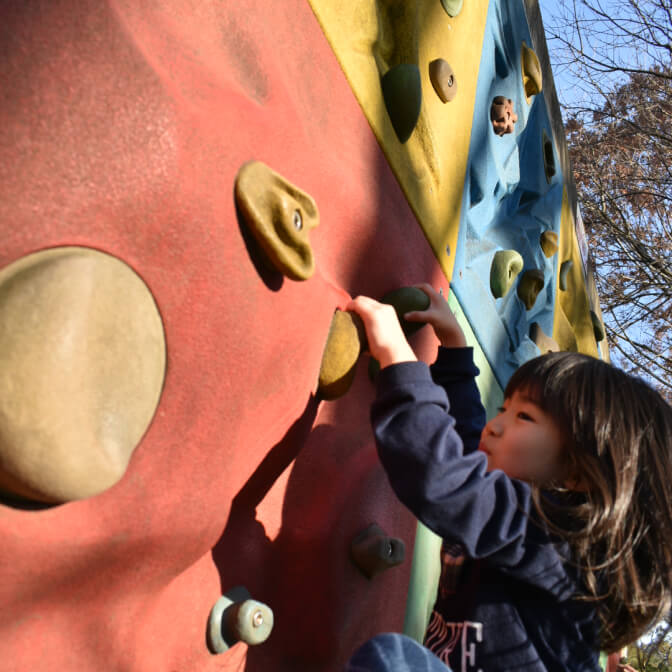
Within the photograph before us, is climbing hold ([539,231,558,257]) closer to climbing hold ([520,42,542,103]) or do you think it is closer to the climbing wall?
climbing hold ([520,42,542,103])

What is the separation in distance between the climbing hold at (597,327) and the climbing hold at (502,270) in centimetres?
114

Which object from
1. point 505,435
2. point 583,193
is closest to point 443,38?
point 505,435

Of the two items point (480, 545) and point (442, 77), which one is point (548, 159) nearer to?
point (442, 77)

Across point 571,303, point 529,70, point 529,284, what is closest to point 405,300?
point 529,284

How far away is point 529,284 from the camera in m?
1.56

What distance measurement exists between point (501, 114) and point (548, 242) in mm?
481

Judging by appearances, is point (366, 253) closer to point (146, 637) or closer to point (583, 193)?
point (146, 637)

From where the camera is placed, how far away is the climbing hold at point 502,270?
53.0 inches

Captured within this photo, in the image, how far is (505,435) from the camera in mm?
859

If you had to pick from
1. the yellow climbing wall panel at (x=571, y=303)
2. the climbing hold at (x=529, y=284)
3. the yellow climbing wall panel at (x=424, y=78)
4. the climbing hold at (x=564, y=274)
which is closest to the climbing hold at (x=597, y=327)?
the yellow climbing wall panel at (x=571, y=303)

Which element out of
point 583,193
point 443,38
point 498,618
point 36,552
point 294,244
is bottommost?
point 498,618

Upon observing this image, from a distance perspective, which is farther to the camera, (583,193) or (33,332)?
(583,193)

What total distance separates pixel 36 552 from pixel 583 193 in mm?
4494

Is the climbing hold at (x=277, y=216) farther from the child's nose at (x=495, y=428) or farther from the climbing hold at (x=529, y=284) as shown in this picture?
the climbing hold at (x=529, y=284)
